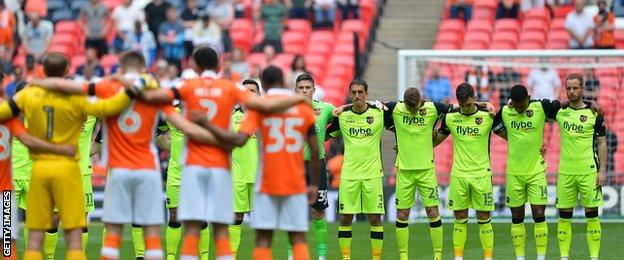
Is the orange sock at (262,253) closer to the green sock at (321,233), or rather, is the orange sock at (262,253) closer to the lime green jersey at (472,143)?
the green sock at (321,233)

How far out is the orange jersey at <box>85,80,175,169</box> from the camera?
510 inches

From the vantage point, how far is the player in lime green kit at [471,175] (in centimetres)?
1633

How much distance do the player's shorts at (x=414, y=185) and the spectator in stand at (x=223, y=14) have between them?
39.0 feet

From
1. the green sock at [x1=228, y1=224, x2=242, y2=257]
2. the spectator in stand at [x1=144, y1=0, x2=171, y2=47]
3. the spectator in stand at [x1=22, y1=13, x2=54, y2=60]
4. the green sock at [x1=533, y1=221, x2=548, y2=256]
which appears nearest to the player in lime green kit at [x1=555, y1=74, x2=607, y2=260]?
the green sock at [x1=533, y1=221, x2=548, y2=256]

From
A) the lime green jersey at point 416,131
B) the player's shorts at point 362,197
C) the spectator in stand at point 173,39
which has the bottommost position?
the player's shorts at point 362,197

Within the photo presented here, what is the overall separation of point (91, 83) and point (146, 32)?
15484mm

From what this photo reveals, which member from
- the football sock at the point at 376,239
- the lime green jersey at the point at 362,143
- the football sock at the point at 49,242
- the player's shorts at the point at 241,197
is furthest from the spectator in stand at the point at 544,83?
the football sock at the point at 49,242

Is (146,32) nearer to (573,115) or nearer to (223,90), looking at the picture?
(573,115)

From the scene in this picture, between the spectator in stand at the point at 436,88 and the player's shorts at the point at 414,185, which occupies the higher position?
the spectator in stand at the point at 436,88

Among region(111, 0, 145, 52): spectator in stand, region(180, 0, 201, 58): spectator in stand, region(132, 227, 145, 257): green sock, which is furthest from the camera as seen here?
region(111, 0, 145, 52): spectator in stand

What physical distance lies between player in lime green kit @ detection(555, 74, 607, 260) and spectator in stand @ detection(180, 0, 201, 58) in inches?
479

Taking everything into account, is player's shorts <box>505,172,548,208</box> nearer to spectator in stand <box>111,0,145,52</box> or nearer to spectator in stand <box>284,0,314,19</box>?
spectator in stand <box>284,0,314,19</box>

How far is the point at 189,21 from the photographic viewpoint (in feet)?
91.1

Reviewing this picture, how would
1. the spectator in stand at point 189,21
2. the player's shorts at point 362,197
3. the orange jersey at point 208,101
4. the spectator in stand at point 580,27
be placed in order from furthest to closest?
the spectator in stand at point 189,21 → the spectator in stand at point 580,27 → the player's shorts at point 362,197 → the orange jersey at point 208,101
